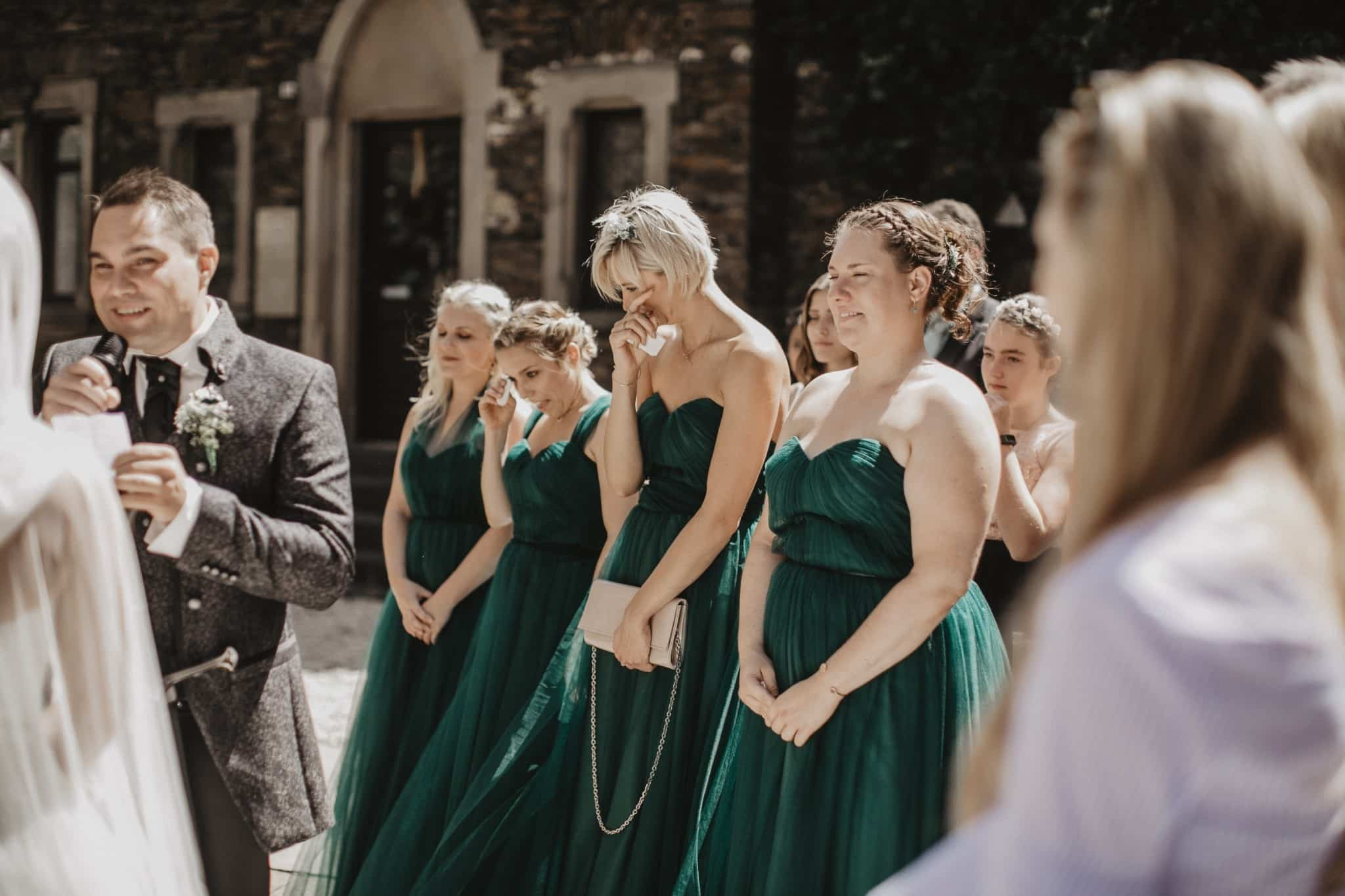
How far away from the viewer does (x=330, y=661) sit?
8.46 metres

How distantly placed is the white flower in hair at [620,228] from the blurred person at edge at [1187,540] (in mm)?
2536

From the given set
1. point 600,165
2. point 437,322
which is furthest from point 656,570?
point 600,165

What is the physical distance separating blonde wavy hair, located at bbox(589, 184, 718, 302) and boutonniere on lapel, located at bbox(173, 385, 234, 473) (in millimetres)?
1222

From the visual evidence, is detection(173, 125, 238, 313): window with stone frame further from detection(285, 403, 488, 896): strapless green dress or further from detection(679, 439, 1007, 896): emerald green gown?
detection(679, 439, 1007, 896): emerald green gown

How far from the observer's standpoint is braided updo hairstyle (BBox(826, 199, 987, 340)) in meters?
3.22

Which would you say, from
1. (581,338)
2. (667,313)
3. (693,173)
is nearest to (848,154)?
(693,173)

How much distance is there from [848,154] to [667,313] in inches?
294

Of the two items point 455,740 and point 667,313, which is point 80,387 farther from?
point 455,740

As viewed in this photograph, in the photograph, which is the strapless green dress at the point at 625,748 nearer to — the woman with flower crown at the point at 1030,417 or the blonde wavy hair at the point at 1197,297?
the woman with flower crown at the point at 1030,417

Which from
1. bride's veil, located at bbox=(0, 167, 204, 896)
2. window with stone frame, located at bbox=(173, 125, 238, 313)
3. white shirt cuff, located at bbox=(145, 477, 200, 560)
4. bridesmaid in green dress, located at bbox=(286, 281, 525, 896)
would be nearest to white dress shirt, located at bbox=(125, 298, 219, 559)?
white shirt cuff, located at bbox=(145, 477, 200, 560)

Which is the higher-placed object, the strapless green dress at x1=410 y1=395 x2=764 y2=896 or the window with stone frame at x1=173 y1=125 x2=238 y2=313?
the window with stone frame at x1=173 y1=125 x2=238 y2=313

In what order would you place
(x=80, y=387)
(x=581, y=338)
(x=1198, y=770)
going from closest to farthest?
(x=1198, y=770) → (x=80, y=387) → (x=581, y=338)

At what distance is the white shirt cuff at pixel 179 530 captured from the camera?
266 cm

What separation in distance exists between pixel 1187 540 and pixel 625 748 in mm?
2924
